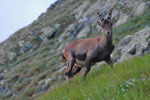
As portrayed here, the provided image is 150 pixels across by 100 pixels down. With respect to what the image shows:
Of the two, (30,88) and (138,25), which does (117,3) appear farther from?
(30,88)

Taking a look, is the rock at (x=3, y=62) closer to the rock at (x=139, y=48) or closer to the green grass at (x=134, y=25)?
the green grass at (x=134, y=25)

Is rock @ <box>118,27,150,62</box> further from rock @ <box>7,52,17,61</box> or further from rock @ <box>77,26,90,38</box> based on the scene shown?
rock @ <box>7,52,17,61</box>

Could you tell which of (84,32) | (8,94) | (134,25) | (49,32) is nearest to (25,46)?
(49,32)

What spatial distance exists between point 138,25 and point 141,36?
26.5ft

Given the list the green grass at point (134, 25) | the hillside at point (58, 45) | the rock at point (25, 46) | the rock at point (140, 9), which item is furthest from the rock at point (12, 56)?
the rock at point (140, 9)

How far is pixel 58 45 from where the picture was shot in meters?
39.5

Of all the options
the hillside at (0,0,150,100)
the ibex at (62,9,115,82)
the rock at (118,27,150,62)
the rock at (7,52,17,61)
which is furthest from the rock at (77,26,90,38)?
the ibex at (62,9,115,82)

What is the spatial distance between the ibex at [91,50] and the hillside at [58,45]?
1889mm

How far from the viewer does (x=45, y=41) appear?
150 feet

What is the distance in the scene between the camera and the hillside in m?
18.2

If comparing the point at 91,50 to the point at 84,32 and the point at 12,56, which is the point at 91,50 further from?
the point at 12,56

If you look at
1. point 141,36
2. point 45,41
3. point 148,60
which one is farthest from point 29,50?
point 148,60

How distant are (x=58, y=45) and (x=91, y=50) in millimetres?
30336

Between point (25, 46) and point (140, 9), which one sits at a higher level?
point (140, 9)
